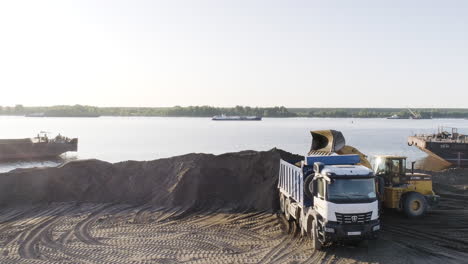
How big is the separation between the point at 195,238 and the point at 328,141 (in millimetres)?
8235

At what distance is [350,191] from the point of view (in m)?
14.4

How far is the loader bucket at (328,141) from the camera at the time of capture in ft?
69.1

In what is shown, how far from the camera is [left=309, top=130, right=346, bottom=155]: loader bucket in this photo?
829 inches

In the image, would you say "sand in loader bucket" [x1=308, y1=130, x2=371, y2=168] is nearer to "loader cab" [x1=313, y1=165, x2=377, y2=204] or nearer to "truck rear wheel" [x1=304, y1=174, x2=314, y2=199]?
"truck rear wheel" [x1=304, y1=174, x2=314, y2=199]

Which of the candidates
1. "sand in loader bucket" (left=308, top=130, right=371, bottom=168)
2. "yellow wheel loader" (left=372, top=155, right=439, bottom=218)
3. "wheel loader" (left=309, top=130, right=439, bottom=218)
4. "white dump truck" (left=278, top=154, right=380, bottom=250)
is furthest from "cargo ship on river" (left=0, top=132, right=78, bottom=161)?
"white dump truck" (left=278, top=154, right=380, bottom=250)

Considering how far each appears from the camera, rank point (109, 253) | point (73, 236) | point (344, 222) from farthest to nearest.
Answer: point (73, 236)
point (109, 253)
point (344, 222)

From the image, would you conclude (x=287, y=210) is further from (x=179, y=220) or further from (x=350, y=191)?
(x=350, y=191)

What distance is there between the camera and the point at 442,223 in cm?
1919

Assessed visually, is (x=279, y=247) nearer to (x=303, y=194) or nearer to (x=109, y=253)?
(x=303, y=194)

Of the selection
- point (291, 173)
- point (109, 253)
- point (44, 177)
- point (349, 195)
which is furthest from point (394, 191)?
point (44, 177)

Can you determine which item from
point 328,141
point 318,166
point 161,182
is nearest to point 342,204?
point 318,166

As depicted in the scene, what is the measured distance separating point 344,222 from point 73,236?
10841 mm

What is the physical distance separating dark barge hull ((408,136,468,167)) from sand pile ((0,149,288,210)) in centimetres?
3261

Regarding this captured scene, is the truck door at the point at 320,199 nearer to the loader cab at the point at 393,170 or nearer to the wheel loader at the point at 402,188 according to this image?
the wheel loader at the point at 402,188
